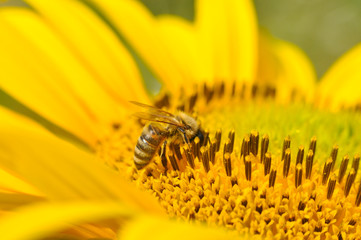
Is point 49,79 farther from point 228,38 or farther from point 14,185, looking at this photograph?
point 228,38

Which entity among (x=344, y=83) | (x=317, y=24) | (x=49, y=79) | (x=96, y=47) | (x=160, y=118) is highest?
(x=317, y=24)

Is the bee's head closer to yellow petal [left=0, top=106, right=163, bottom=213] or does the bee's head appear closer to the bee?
the bee

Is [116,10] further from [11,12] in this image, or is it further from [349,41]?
[349,41]

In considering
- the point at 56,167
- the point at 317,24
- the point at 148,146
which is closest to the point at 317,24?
the point at 317,24

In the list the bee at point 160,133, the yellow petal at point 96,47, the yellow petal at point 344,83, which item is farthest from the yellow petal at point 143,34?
the bee at point 160,133

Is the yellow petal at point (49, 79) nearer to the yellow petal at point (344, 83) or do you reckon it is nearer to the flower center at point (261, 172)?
the flower center at point (261, 172)

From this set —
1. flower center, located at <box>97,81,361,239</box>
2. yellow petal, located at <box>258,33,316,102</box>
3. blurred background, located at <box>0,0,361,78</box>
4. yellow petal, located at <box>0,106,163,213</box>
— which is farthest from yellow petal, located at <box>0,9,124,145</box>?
blurred background, located at <box>0,0,361,78</box>
